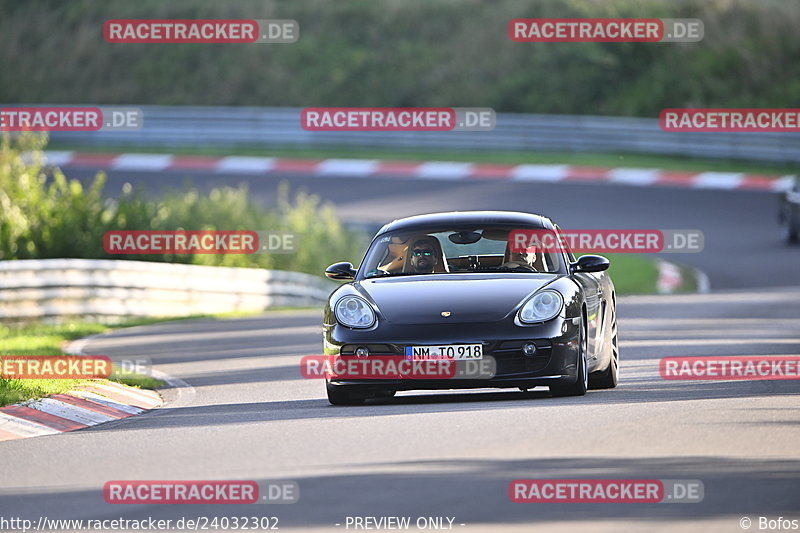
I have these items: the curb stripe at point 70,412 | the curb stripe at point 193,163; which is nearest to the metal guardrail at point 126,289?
the curb stripe at point 70,412

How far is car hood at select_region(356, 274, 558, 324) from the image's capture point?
11.5m

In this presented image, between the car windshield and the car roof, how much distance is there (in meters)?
0.06

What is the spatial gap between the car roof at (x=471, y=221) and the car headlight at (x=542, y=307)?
1.22 m

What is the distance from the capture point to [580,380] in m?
11.9

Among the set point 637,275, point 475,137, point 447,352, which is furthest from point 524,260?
point 475,137

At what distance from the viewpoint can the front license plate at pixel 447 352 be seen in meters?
11.4

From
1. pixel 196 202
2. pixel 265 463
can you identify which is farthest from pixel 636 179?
pixel 265 463

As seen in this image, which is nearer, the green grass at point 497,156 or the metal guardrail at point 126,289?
the metal guardrail at point 126,289

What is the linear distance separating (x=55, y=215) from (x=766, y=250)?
12683 millimetres

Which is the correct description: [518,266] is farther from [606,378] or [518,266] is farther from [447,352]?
[447,352]

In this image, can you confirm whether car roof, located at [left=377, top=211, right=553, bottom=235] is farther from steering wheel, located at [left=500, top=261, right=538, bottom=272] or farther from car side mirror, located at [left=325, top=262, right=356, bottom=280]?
car side mirror, located at [left=325, top=262, right=356, bottom=280]

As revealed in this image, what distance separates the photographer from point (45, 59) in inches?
2116

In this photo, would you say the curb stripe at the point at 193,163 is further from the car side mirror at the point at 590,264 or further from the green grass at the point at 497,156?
the car side mirror at the point at 590,264

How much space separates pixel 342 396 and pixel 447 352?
1.00m
